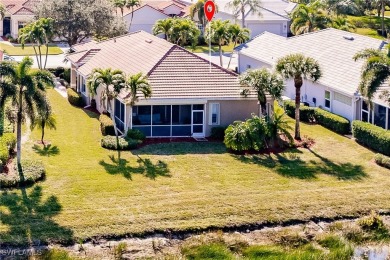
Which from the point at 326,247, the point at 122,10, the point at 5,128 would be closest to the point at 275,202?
the point at 326,247

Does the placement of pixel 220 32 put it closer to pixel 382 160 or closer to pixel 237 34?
pixel 237 34

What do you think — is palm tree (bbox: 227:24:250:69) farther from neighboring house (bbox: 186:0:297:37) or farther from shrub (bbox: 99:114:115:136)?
shrub (bbox: 99:114:115:136)

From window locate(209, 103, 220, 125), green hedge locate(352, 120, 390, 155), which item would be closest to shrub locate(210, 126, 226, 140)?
window locate(209, 103, 220, 125)

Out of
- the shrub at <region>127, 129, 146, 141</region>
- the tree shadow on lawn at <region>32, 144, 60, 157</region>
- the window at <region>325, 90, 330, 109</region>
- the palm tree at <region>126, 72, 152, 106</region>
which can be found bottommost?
the tree shadow on lawn at <region>32, 144, 60, 157</region>

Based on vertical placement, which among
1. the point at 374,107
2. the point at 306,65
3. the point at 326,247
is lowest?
the point at 326,247

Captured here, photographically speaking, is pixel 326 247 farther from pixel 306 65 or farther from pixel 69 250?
pixel 306 65

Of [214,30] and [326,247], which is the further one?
[214,30]
